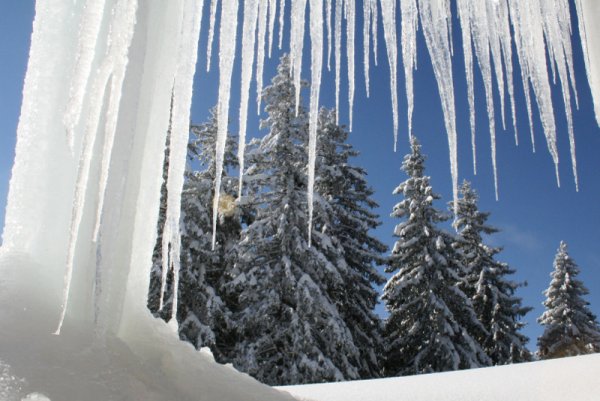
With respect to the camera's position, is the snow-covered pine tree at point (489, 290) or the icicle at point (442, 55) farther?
the snow-covered pine tree at point (489, 290)

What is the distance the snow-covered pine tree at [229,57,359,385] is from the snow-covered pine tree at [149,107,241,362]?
85 centimetres

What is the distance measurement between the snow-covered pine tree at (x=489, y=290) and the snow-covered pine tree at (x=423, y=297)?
5.89ft

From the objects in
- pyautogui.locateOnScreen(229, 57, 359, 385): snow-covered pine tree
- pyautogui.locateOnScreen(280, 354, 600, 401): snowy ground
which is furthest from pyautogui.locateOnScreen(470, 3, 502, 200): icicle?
pyautogui.locateOnScreen(229, 57, 359, 385): snow-covered pine tree

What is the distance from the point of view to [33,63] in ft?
5.82

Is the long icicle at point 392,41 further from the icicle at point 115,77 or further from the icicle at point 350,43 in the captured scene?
the icicle at point 115,77

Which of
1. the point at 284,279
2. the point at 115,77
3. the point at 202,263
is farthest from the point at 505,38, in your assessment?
the point at 202,263

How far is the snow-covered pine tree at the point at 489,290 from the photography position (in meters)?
20.8

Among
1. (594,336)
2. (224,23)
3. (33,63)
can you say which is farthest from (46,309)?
(594,336)

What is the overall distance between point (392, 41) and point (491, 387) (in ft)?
7.18

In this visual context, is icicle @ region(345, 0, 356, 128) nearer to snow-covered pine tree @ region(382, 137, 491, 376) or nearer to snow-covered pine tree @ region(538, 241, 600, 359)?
snow-covered pine tree @ region(382, 137, 491, 376)

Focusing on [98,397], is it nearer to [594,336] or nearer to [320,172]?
[320,172]

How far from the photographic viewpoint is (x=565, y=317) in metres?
24.6

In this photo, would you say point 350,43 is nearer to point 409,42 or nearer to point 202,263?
point 409,42

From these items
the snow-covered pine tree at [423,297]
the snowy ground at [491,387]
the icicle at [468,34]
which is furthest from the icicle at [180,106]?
the snow-covered pine tree at [423,297]
